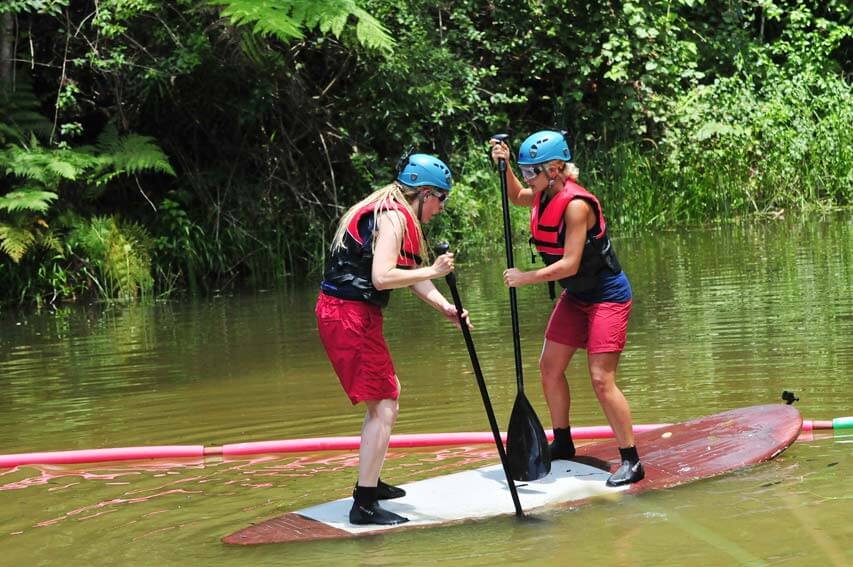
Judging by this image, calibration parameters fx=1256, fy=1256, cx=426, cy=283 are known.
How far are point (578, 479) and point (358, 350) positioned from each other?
1233 millimetres

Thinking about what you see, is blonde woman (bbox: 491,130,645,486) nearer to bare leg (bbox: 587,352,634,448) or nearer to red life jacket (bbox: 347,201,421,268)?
bare leg (bbox: 587,352,634,448)

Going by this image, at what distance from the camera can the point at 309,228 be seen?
1579 centimetres

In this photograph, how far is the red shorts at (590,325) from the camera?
564cm

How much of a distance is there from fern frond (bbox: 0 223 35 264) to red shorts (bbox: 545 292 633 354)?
8786 mm

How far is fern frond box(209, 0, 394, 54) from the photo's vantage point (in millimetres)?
12375

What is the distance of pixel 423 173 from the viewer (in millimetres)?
5215

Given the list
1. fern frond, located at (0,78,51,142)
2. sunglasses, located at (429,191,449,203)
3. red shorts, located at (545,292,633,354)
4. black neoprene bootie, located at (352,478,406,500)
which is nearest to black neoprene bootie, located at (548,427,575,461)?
red shorts, located at (545,292,633,354)

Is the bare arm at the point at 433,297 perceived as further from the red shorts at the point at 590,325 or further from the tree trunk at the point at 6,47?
the tree trunk at the point at 6,47

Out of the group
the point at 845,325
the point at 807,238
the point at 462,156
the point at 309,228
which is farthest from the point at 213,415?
the point at 462,156

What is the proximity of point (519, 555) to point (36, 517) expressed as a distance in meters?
2.35

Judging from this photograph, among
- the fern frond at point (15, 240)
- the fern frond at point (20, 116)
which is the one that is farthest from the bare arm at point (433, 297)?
the fern frond at point (20, 116)

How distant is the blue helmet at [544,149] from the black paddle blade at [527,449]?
A: 43.3 inches

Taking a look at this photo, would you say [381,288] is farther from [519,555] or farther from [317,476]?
[317,476]

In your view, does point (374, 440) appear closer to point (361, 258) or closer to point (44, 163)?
point (361, 258)
